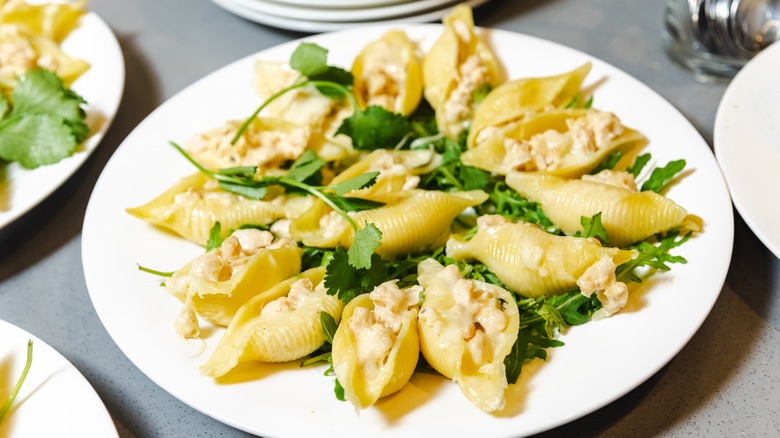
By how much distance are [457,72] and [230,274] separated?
0.77 meters

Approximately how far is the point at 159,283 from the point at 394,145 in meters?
0.64

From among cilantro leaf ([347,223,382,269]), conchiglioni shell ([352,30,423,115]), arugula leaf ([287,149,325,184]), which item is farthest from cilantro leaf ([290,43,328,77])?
cilantro leaf ([347,223,382,269])

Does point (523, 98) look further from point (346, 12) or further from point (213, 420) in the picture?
point (213, 420)

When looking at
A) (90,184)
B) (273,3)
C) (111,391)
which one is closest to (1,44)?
(90,184)

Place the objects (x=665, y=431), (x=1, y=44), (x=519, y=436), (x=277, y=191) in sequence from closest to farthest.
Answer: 1. (x=519, y=436)
2. (x=665, y=431)
3. (x=277, y=191)
4. (x=1, y=44)

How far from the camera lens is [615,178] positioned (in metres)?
1.59

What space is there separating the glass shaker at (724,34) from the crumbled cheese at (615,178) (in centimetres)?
69

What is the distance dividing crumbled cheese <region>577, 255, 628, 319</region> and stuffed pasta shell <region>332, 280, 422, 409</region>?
31cm

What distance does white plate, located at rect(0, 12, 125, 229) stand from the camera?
1782 mm

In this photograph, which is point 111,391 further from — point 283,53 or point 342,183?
point 283,53

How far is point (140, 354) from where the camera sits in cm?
138

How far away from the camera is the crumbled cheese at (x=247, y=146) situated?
5.78 ft

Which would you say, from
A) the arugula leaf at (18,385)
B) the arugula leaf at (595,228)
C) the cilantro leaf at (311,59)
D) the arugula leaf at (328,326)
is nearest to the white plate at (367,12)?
the cilantro leaf at (311,59)

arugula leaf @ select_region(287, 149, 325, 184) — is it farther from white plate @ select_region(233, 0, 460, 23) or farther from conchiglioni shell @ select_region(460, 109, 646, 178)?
white plate @ select_region(233, 0, 460, 23)
